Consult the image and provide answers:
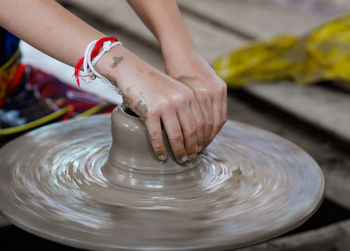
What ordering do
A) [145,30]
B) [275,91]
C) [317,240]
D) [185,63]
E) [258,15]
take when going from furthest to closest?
[258,15], [145,30], [275,91], [317,240], [185,63]

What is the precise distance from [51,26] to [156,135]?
0.29 m

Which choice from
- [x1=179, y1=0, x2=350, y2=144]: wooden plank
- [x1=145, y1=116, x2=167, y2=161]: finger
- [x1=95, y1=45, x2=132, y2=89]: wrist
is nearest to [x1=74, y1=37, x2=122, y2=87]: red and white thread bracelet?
[x1=95, y1=45, x2=132, y2=89]: wrist

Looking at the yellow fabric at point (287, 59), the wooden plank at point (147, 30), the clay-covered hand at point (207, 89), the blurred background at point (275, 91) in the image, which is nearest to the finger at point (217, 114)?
the clay-covered hand at point (207, 89)

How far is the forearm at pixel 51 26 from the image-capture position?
1115 millimetres

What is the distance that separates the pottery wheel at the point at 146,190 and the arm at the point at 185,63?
118 mm

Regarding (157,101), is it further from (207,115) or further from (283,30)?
(283,30)

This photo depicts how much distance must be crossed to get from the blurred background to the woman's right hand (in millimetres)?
518

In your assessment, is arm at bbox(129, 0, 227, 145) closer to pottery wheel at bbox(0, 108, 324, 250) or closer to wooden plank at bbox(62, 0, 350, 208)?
pottery wheel at bbox(0, 108, 324, 250)

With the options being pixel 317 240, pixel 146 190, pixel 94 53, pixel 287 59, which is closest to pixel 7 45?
pixel 94 53

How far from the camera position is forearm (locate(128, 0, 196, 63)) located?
131 cm

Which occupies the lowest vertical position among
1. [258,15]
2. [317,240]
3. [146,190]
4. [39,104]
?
[258,15]

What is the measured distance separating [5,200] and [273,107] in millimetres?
1848

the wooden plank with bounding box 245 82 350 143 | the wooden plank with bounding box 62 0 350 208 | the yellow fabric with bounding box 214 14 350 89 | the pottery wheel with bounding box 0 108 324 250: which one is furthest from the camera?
the wooden plank with bounding box 62 0 350 208

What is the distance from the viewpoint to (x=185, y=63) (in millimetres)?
1259
